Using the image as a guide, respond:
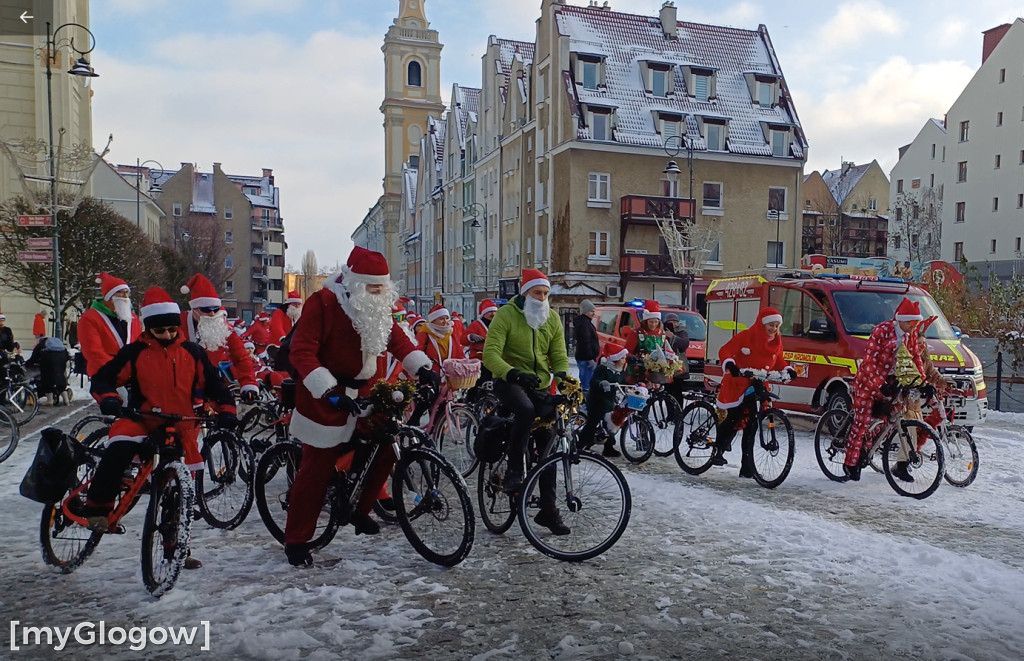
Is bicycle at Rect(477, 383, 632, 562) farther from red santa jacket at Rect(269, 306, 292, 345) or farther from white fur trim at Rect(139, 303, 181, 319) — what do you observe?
red santa jacket at Rect(269, 306, 292, 345)

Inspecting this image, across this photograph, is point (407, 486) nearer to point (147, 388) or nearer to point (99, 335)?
point (147, 388)

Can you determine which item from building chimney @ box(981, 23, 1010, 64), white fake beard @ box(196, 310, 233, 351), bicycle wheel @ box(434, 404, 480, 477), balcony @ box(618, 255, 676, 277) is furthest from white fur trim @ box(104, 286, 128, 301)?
building chimney @ box(981, 23, 1010, 64)

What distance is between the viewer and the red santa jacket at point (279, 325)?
40.9ft

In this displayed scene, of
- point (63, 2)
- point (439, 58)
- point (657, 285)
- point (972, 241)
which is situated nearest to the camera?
point (63, 2)

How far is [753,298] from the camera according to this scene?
1402cm

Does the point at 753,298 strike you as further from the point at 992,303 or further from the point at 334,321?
the point at 334,321

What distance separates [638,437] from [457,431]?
2257mm

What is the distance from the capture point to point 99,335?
6945mm

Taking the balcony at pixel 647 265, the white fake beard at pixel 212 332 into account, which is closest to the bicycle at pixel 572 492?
the white fake beard at pixel 212 332

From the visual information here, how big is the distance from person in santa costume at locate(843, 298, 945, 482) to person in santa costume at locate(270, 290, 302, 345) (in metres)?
7.83

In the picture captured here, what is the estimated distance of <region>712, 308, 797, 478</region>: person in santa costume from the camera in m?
8.50

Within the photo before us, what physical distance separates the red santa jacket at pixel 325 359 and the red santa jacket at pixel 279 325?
284 inches

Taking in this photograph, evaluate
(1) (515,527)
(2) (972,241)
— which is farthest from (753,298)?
(2) (972,241)

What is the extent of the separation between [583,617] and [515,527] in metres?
2.00
